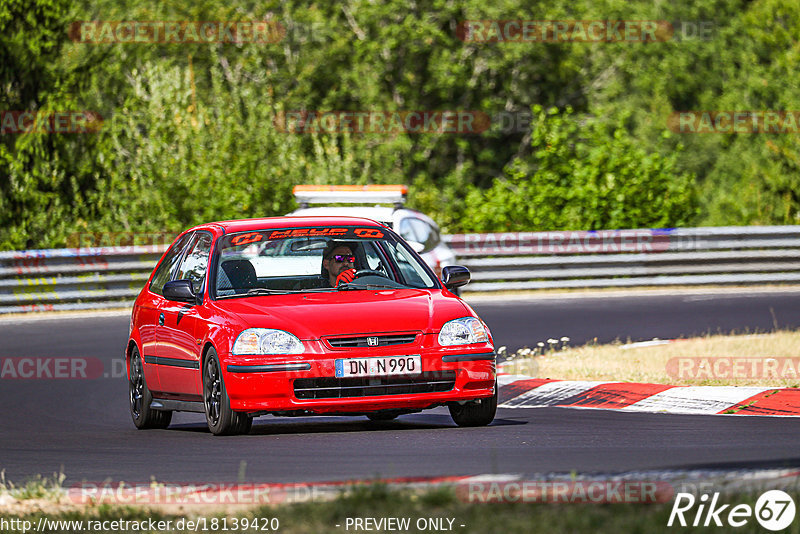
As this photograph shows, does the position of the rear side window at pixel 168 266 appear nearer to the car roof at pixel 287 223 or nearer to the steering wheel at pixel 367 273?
the car roof at pixel 287 223

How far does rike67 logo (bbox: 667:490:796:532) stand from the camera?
565cm

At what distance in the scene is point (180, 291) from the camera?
10.5 meters

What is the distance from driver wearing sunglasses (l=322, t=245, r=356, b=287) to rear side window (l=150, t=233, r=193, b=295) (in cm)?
121

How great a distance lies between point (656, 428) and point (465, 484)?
11.9ft

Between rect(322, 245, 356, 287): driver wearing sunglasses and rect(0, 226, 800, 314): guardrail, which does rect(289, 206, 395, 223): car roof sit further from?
rect(322, 245, 356, 287): driver wearing sunglasses

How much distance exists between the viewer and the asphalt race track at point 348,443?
792cm

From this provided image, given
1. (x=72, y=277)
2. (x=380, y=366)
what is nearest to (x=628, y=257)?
(x=72, y=277)

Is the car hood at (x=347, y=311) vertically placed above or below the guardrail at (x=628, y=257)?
above

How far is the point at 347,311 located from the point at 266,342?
565 millimetres

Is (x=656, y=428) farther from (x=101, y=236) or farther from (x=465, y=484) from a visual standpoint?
(x=101, y=236)

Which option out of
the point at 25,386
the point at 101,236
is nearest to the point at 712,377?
the point at 25,386

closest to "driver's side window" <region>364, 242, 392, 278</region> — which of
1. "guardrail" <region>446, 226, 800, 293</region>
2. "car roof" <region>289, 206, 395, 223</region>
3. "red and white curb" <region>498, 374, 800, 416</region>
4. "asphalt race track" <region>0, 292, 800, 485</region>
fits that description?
"asphalt race track" <region>0, 292, 800, 485</region>

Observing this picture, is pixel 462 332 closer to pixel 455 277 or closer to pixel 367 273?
pixel 455 277

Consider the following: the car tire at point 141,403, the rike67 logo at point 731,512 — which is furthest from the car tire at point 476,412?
the rike67 logo at point 731,512
